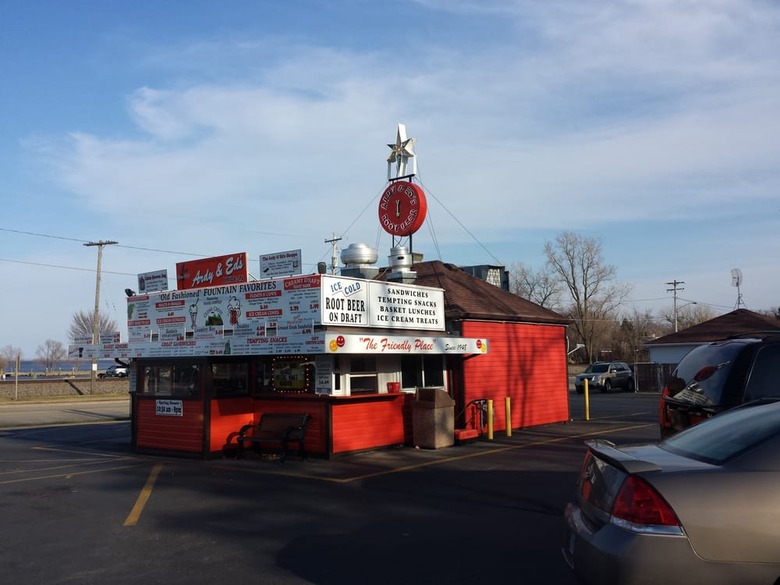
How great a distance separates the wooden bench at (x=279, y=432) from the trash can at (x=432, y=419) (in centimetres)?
246

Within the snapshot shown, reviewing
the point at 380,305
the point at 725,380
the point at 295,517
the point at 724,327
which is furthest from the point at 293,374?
the point at 724,327

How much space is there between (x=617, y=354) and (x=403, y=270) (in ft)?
202

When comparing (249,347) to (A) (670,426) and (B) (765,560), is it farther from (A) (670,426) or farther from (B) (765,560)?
(B) (765,560)

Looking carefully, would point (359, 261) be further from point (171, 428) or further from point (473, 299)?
point (171, 428)

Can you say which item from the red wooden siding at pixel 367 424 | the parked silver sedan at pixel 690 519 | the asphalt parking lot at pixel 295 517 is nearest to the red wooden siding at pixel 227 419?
the asphalt parking lot at pixel 295 517

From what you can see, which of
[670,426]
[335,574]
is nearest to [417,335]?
[670,426]

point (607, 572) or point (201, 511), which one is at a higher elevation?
point (607, 572)

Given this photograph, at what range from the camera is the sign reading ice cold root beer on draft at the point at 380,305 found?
12.9 meters

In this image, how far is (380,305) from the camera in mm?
14039

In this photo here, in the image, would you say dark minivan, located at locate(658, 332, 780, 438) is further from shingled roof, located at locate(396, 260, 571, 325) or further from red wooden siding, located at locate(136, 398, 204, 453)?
red wooden siding, located at locate(136, 398, 204, 453)

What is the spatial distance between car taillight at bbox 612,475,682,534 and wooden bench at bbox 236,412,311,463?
9.76m

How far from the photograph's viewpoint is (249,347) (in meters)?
13.5

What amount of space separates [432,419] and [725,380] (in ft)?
27.0

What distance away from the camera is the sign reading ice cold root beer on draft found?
12867 millimetres
